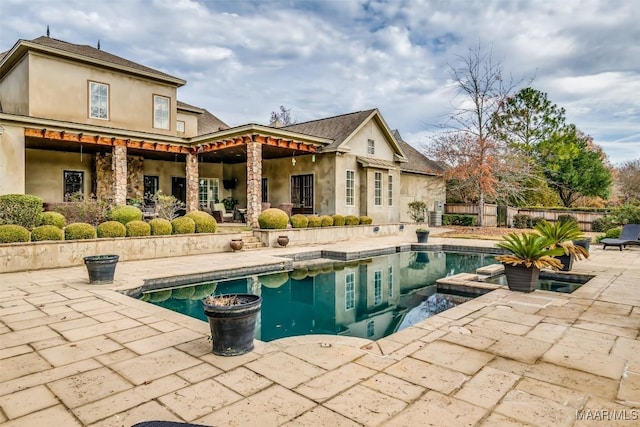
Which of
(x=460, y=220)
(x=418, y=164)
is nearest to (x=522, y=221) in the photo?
(x=460, y=220)

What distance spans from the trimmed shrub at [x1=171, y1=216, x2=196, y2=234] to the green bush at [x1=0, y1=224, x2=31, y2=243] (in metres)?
3.36

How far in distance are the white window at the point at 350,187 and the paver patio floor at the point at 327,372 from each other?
478 inches

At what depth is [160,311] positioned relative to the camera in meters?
5.10

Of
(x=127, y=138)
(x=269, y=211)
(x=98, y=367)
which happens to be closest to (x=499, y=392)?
(x=98, y=367)

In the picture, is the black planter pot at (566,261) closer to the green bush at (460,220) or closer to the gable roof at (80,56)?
the green bush at (460,220)

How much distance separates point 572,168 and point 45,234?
30.2 m

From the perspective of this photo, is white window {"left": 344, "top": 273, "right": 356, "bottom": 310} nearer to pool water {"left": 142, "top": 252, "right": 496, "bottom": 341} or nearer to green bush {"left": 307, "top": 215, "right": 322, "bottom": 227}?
pool water {"left": 142, "top": 252, "right": 496, "bottom": 341}

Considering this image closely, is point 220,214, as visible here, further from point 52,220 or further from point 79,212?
point 52,220

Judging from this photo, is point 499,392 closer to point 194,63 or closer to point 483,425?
point 483,425

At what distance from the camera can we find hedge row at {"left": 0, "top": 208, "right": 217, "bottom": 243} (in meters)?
8.15

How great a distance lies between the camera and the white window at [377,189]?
1825 cm

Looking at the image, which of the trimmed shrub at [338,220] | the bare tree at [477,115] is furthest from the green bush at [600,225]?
the trimmed shrub at [338,220]

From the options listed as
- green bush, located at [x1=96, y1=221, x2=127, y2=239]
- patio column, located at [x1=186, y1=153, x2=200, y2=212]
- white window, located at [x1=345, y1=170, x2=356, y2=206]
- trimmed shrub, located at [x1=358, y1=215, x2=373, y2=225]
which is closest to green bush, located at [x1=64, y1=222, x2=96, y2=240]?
green bush, located at [x1=96, y1=221, x2=127, y2=239]

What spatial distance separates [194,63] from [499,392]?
1971 centimetres
